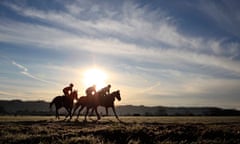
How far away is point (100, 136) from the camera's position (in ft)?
45.2

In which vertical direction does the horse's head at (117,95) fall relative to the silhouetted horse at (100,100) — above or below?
above

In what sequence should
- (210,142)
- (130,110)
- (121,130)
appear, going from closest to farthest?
(210,142), (121,130), (130,110)

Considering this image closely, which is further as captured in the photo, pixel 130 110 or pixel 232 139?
pixel 130 110

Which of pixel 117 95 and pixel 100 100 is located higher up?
pixel 117 95

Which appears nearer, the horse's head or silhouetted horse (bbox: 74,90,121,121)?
silhouetted horse (bbox: 74,90,121,121)

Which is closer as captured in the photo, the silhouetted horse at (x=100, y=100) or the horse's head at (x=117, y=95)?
the silhouetted horse at (x=100, y=100)

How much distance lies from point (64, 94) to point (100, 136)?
19.0 metres

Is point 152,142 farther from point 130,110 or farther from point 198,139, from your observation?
point 130,110

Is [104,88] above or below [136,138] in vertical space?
above

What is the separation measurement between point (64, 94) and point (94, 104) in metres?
3.20

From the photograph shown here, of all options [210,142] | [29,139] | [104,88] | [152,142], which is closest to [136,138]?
[152,142]

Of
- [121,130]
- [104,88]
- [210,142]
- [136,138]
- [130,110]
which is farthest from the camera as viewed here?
[130,110]

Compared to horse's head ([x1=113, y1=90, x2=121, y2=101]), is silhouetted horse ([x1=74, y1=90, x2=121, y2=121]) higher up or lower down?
lower down

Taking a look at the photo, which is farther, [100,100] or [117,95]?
[117,95]
